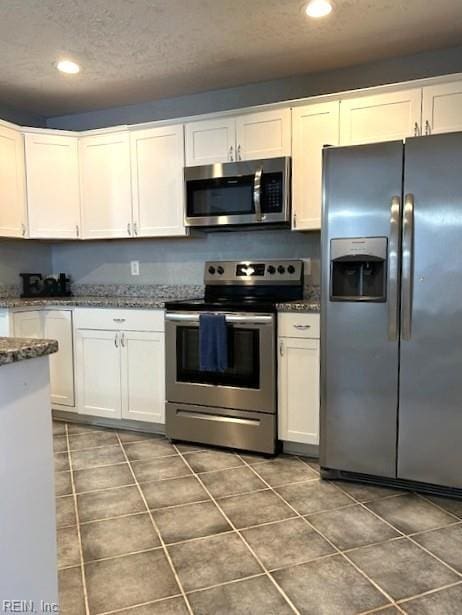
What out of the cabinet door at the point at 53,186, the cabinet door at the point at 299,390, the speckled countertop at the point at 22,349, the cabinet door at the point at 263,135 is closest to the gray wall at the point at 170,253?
the cabinet door at the point at 53,186

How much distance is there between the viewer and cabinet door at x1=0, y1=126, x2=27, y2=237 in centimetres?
343

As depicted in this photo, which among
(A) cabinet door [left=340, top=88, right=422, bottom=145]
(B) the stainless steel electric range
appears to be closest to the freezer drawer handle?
(B) the stainless steel electric range

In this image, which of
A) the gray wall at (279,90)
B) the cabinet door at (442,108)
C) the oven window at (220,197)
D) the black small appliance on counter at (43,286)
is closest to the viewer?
the cabinet door at (442,108)

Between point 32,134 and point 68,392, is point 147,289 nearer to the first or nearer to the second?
point 68,392

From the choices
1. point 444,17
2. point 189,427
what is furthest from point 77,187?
point 444,17

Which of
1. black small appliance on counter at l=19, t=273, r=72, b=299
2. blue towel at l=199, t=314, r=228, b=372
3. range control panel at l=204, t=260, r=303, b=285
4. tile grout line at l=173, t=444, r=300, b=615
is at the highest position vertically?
range control panel at l=204, t=260, r=303, b=285

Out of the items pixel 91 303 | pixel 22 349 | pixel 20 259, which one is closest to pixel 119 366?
pixel 91 303

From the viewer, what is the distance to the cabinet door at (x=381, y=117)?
108 inches

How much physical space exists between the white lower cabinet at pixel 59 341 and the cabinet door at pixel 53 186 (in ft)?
2.13

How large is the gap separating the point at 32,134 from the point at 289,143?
6.47ft

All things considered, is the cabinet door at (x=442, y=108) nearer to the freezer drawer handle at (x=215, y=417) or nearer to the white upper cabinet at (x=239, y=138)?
the white upper cabinet at (x=239, y=138)

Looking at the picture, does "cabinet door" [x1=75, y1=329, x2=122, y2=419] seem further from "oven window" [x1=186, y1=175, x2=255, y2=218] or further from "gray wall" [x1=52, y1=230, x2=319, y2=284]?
"oven window" [x1=186, y1=175, x2=255, y2=218]

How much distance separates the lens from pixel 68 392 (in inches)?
139

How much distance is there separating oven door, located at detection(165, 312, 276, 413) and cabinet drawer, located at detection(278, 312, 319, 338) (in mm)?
61
